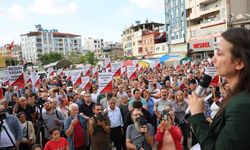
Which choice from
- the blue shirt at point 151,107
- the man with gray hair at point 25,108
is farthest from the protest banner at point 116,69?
the man with gray hair at point 25,108

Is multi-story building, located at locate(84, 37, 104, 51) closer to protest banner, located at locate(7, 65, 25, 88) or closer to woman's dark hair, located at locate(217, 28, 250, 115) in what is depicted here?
protest banner, located at locate(7, 65, 25, 88)

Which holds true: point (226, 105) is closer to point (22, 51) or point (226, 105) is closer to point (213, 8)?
point (213, 8)

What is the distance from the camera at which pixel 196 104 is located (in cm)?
183

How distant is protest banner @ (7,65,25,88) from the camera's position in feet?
34.8

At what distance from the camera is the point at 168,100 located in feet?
28.4

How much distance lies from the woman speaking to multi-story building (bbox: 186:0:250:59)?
3923 cm

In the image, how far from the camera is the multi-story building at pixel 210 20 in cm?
4184

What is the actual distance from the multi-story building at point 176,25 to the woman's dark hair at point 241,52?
51.6 meters

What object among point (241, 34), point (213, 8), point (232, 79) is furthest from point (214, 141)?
point (213, 8)

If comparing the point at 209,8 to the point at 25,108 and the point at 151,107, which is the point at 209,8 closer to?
the point at 151,107

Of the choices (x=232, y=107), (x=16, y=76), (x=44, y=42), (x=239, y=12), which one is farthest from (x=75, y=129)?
(x=44, y=42)

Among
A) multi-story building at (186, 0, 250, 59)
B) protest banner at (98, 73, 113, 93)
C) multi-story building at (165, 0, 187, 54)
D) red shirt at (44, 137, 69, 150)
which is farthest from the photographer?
multi-story building at (165, 0, 187, 54)

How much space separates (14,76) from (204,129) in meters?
9.97

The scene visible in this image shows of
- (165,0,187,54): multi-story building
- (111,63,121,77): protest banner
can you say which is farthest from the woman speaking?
(165,0,187,54): multi-story building
